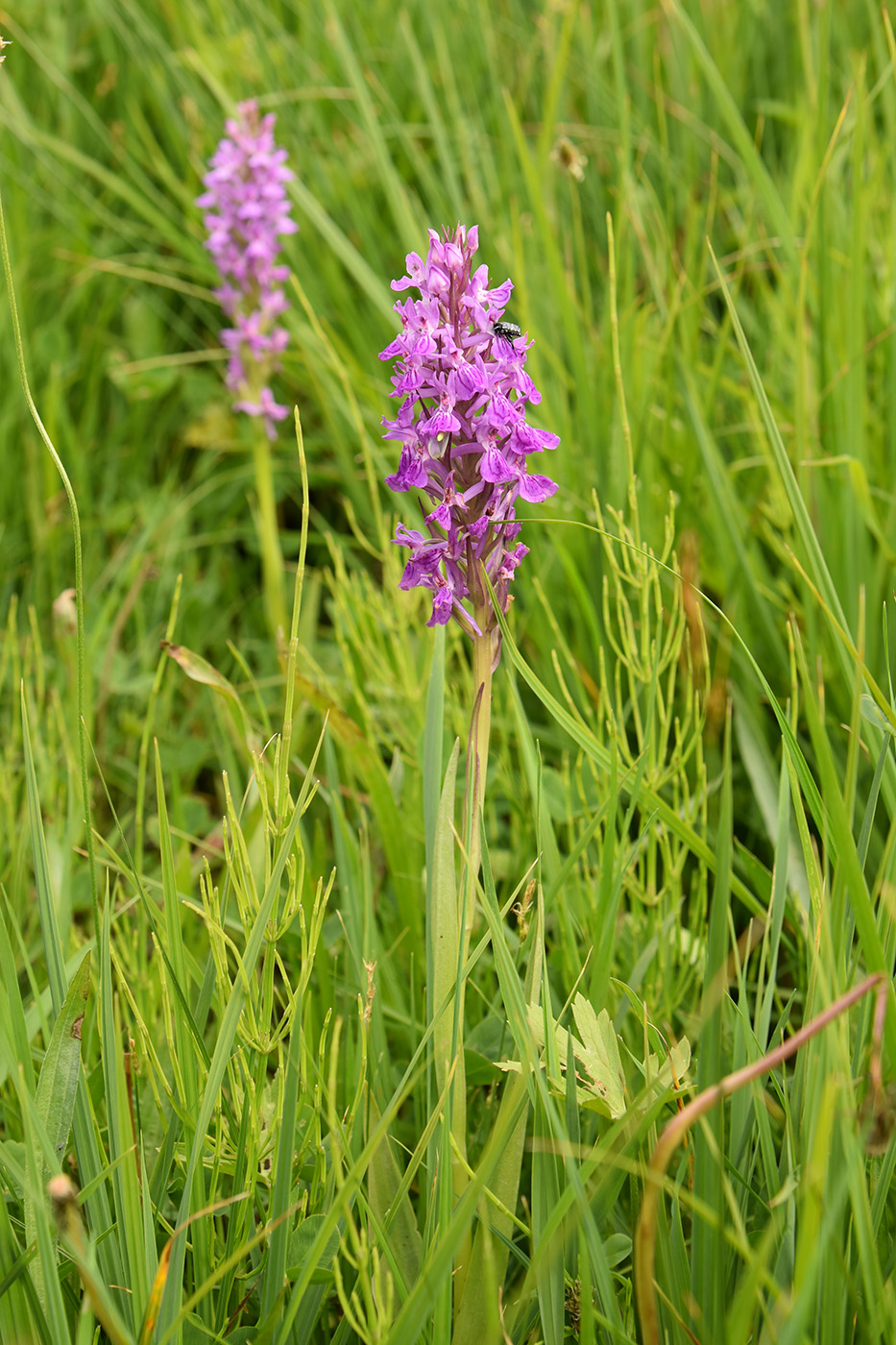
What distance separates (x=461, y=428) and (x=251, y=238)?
1941 millimetres

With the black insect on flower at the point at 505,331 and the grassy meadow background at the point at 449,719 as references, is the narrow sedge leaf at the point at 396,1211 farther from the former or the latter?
the black insect on flower at the point at 505,331

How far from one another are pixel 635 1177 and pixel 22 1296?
0.68 metres

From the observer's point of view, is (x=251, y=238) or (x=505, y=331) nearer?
(x=505, y=331)

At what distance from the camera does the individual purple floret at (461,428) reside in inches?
49.0

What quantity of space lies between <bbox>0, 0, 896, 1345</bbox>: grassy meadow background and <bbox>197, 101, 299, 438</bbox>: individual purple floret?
0.56 feet

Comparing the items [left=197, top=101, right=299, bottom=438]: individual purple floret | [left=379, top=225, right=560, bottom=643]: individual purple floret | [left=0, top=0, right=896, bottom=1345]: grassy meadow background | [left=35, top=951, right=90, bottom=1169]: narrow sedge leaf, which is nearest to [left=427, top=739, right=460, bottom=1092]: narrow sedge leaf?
[left=0, top=0, right=896, bottom=1345]: grassy meadow background

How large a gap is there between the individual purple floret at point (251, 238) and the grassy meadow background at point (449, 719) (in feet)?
0.56

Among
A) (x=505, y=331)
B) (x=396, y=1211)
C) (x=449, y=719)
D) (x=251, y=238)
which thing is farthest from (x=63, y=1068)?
(x=251, y=238)

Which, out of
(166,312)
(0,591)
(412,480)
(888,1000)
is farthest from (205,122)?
(888,1000)

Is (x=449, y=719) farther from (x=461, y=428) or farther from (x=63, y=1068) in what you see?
(x=63, y=1068)

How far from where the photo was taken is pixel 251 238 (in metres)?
2.92

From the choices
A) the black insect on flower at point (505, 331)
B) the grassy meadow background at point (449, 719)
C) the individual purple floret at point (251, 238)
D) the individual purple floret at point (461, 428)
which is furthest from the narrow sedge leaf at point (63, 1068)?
the individual purple floret at point (251, 238)

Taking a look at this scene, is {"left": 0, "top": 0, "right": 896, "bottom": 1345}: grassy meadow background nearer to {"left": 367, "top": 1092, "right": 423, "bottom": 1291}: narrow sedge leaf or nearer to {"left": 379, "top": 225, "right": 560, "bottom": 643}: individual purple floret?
{"left": 367, "top": 1092, "right": 423, "bottom": 1291}: narrow sedge leaf

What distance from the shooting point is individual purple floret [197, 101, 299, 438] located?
9.34ft
